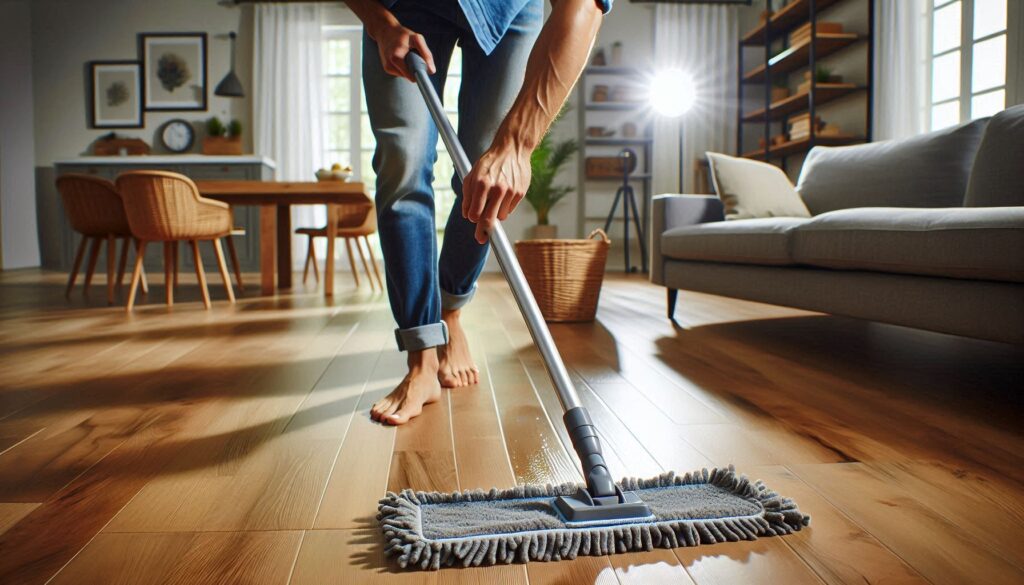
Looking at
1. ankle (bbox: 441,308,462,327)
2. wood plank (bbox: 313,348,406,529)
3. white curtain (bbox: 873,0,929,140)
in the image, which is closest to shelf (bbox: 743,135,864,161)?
white curtain (bbox: 873,0,929,140)

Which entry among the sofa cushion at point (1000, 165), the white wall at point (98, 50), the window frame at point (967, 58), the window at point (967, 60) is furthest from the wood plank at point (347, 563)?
the white wall at point (98, 50)

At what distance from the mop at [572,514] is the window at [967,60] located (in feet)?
11.5

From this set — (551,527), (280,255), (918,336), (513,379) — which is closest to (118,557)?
(551,527)

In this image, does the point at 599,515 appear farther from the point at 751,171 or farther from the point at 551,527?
the point at 751,171

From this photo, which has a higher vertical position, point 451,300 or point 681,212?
point 681,212

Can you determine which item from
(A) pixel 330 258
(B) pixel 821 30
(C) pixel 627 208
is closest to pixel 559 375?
(A) pixel 330 258

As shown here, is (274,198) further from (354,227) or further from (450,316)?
(450,316)

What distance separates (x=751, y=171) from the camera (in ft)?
9.37

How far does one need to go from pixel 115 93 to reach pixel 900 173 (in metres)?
6.49

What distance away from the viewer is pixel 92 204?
3582 millimetres

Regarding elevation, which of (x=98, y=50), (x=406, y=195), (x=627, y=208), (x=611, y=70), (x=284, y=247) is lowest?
(x=284, y=247)

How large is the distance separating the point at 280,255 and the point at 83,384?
292 centimetres

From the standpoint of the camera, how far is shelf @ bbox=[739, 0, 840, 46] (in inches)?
192

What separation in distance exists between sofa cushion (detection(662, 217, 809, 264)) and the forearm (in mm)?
1368
